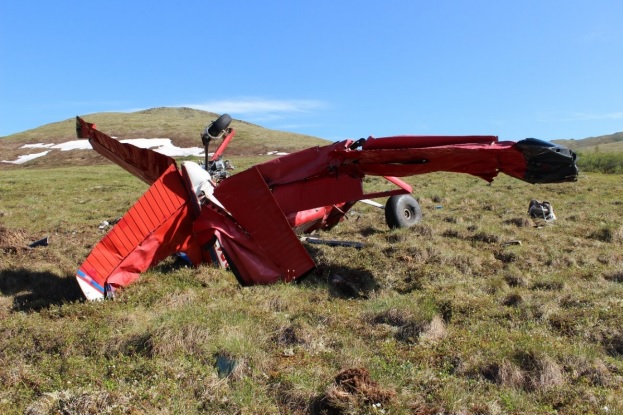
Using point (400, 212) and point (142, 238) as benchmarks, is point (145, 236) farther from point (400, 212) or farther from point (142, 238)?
point (400, 212)

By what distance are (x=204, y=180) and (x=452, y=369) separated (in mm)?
5459

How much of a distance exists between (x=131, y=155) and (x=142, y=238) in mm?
2241

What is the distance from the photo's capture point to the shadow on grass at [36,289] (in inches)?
266

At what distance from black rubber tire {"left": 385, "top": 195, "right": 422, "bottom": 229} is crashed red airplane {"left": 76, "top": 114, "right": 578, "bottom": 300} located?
4059mm

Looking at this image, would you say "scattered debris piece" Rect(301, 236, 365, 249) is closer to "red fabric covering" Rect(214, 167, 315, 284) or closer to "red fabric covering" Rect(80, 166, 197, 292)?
"red fabric covering" Rect(214, 167, 315, 284)

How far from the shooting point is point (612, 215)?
1495 centimetres

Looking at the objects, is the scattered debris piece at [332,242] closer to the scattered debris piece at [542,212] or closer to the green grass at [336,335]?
the green grass at [336,335]

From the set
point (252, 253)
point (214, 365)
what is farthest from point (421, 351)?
point (252, 253)

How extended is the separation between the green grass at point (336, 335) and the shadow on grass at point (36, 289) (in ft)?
0.12

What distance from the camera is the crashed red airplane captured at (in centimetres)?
637

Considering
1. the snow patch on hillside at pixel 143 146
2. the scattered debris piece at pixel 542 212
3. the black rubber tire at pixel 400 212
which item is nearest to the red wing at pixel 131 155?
the black rubber tire at pixel 400 212

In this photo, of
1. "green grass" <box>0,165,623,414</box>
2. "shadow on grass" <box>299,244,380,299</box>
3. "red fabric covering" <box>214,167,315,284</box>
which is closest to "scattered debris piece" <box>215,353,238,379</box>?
"green grass" <box>0,165,623,414</box>

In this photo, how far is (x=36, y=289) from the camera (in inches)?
295

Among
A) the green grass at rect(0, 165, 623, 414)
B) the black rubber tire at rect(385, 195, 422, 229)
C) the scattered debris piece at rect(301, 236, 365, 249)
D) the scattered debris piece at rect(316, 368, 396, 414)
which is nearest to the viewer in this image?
the scattered debris piece at rect(316, 368, 396, 414)
